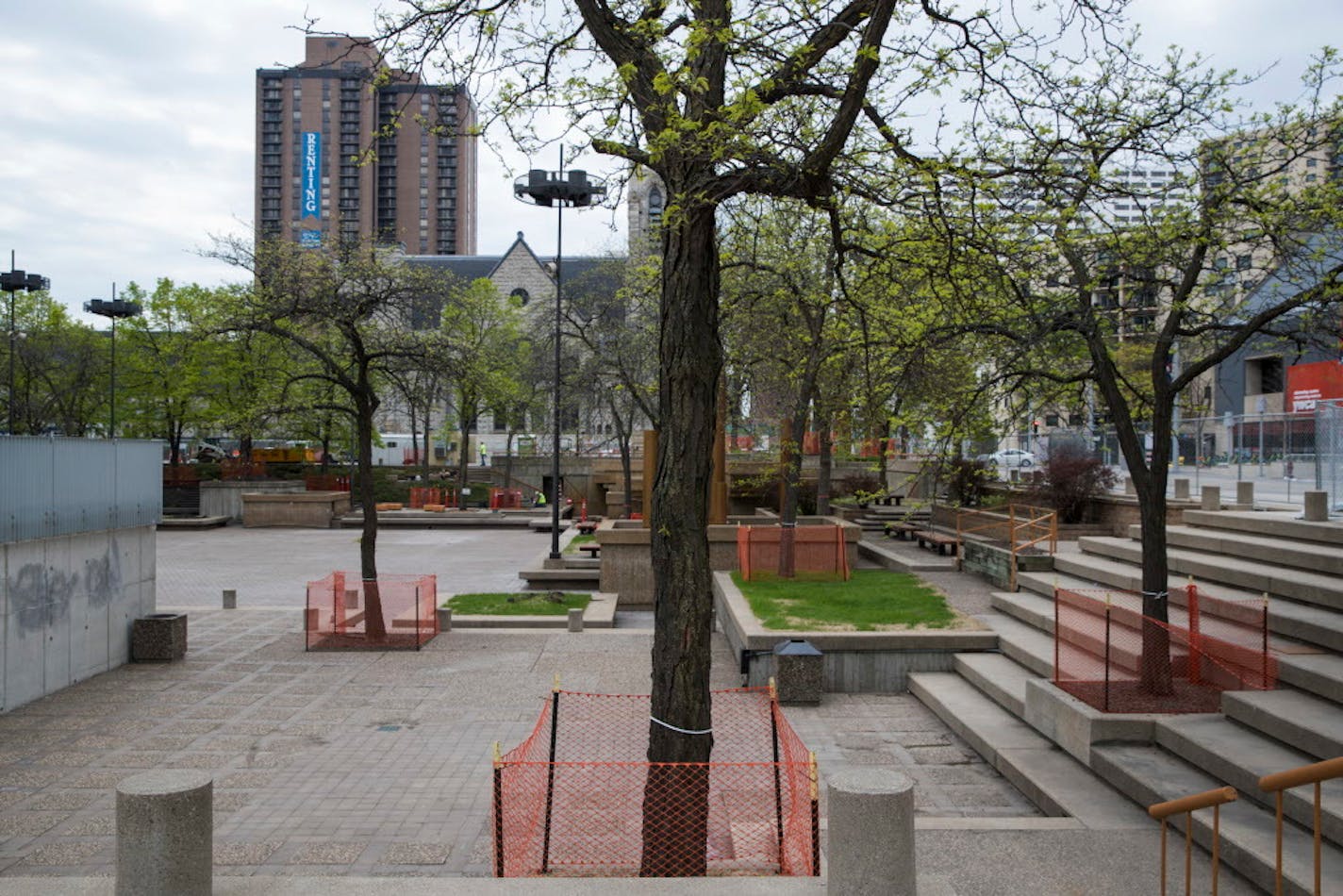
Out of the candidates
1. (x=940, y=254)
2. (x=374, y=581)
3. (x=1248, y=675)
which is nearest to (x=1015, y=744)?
(x=1248, y=675)

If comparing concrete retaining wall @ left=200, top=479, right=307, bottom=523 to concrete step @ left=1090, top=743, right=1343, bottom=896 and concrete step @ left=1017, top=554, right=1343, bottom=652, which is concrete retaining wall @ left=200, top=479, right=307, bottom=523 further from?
concrete step @ left=1090, top=743, right=1343, bottom=896

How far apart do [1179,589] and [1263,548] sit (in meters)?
1.39

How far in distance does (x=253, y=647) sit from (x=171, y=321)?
4129cm

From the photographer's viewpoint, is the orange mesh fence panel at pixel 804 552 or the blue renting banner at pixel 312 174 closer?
the orange mesh fence panel at pixel 804 552

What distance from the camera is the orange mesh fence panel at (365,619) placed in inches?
635

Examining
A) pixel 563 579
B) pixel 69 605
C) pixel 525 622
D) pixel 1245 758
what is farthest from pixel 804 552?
pixel 69 605

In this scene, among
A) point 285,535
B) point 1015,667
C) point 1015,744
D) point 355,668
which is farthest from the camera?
point 285,535

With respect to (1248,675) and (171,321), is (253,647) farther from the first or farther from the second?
(171,321)

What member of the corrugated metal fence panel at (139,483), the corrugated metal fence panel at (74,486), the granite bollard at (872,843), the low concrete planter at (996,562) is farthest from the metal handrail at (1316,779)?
the corrugated metal fence panel at (139,483)

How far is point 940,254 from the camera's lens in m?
8.49

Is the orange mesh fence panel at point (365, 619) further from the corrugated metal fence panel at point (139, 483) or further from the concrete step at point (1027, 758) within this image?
the concrete step at point (1027, 758)

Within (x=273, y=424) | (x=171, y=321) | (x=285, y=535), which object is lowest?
(x=285, y=535)

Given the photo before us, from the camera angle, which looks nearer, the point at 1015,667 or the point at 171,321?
the point at 1015,667

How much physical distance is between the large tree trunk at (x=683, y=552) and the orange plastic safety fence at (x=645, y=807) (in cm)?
2
